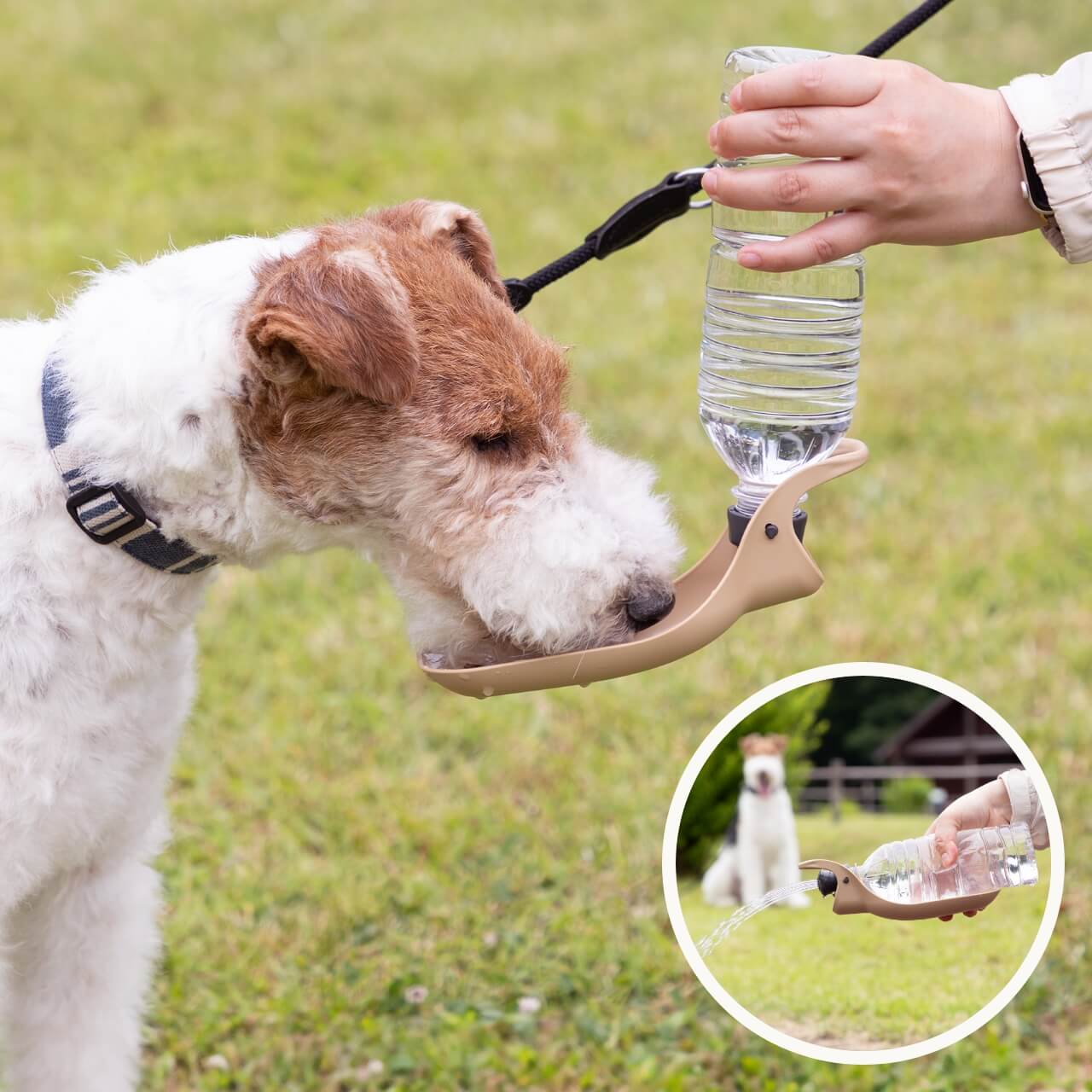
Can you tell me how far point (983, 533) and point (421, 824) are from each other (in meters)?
3.02

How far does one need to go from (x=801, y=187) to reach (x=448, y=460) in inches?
30.7

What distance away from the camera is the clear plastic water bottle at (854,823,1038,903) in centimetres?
263

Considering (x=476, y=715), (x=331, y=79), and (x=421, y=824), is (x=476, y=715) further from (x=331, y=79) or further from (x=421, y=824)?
(x=331, y=79)

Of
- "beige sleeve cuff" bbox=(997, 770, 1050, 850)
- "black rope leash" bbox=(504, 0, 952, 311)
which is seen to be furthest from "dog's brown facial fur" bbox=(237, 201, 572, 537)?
"beige sleeve cuff" bbox=(997, 770, 1050, 850)

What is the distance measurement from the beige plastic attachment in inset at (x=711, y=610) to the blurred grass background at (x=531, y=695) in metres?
1.14

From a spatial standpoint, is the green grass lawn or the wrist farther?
the green grass lawn

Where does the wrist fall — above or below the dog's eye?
above

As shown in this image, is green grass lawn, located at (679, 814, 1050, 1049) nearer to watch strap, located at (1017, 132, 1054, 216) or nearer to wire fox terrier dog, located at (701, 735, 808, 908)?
wire fox terrier dog, located at (701, 735, 808, 908)

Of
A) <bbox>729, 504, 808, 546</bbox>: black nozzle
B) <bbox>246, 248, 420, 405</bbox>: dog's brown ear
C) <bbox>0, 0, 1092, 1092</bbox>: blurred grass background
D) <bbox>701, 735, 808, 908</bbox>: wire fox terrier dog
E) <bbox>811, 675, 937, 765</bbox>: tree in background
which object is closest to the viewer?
<bbox>246, 248, 420, 405</bbox>: dog's brown ear

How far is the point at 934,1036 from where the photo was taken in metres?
2.82

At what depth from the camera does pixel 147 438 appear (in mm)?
2246

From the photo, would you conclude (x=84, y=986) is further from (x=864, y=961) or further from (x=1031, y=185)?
(x=1031, y=185)

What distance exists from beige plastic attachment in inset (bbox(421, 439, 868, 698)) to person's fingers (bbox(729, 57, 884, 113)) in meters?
0.65

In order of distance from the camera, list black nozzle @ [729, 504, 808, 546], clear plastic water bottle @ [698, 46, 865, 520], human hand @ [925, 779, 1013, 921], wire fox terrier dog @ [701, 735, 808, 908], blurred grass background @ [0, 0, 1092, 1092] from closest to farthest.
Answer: black nozzle @ [729, 504, 808, 546] < human hand @ [925, 779, 1013, 921] < clear plastic water bottle @ [698, 46, 865, 520] < wire fox terrier dog @ [701, 735, 808, 908] < blurred grass background @ [0, 0, 1092, 1092]
